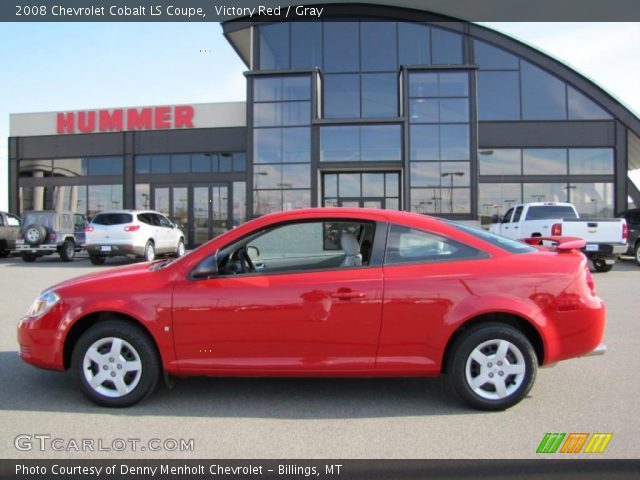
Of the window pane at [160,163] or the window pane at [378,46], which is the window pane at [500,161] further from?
the window pane at [160,163]

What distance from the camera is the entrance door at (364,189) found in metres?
22.1

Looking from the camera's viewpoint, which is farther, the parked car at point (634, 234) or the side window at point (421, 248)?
the parked car at point (634, 234)

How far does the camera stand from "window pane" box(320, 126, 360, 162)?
2138 cm

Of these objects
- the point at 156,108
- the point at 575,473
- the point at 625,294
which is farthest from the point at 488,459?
the point at 156,108

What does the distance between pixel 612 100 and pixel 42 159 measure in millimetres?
28253

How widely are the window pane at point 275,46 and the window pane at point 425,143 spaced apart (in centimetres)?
699

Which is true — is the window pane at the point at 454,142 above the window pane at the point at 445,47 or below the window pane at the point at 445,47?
below

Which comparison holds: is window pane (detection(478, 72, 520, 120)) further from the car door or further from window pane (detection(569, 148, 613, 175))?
the car door

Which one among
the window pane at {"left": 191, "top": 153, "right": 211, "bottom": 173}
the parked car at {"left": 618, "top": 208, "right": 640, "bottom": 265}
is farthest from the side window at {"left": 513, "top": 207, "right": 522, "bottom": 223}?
the window pane at {"left": 191, "top": 153, "right": 211, "bottom": 173}

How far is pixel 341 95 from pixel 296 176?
181 inches

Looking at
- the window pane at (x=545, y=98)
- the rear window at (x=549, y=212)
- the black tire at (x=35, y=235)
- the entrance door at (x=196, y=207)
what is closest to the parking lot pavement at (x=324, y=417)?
the rear window at (x=549, y=212)

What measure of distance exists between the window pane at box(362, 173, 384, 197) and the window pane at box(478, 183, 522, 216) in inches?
173

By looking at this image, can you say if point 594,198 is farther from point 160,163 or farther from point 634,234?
point 160,163

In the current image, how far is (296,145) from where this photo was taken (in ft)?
71.1
